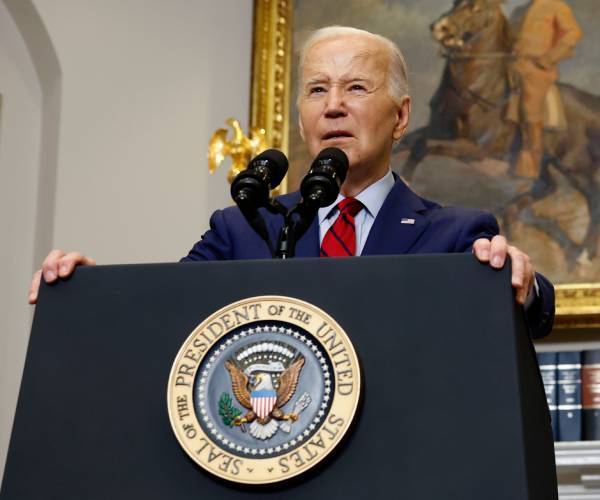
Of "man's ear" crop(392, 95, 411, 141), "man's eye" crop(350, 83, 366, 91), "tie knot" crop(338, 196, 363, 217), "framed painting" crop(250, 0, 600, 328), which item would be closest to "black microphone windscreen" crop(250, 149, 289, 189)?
"tie knot" crop(338, 196, 363, 217)

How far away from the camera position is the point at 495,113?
16.1ft

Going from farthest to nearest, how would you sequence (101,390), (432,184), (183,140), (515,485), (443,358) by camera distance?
(183,140) < (432,184) < (101,390) < (443,358) < (515,485)

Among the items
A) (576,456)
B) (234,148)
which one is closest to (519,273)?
(576,456)

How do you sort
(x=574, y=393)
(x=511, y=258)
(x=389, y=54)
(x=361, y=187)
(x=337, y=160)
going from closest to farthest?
(x=511, y=258) < (x=337, y=160) < (x=361, y=187) < (x=389, y=54) < (x=574, y=393)

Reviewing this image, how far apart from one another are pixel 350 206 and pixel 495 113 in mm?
2319

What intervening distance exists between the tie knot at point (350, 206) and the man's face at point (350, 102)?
9 cm

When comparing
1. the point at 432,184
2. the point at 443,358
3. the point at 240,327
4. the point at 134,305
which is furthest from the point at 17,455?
the point at 432,184

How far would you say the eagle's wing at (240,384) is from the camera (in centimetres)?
187

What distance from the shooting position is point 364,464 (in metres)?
1.81

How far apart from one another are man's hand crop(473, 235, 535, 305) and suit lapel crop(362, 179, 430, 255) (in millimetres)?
549

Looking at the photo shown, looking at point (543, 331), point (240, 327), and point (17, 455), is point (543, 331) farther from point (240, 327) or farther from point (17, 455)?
point (17, 455)

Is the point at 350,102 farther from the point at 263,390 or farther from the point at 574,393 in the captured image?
the point at 574,393

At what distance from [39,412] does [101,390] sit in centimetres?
11

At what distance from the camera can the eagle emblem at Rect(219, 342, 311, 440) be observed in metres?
1.85
